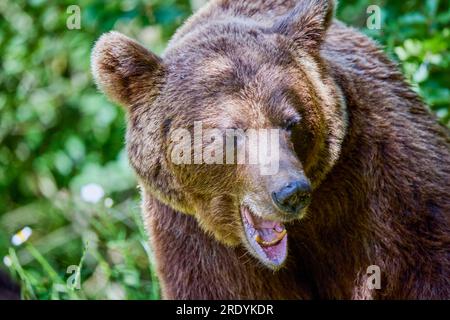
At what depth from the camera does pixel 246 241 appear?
4.76 m

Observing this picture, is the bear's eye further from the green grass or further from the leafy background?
the leafy background

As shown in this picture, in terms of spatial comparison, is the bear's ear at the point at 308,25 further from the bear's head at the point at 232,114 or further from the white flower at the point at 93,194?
the white flower at the point at 93,194

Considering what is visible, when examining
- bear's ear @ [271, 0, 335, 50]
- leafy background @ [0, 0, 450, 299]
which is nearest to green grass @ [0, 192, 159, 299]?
leafy background @ [0, 0, 450, 299]

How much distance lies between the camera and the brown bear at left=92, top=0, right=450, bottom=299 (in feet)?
15.2

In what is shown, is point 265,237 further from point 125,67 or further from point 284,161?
point 125,67

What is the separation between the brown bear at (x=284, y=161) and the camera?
464 centimetres

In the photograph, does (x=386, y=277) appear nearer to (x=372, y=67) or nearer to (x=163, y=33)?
(x=372, y=67)

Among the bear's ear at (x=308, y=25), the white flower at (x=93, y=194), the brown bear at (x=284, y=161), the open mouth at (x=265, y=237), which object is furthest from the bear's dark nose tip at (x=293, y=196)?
the white flower at (x=93, y=194)

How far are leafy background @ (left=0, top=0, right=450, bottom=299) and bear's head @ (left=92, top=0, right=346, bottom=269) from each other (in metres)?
2.03

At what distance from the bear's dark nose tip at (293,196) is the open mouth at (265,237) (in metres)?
0.39

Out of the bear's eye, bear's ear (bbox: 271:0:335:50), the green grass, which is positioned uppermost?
bear's ear (bbox: 271:0:335:50)

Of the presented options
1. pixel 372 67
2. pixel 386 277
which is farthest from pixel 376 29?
pixel 386 277

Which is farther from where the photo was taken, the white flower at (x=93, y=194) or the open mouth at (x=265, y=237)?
the white flower at (x=93, y=194)

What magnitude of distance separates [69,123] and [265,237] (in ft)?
15.6
